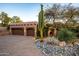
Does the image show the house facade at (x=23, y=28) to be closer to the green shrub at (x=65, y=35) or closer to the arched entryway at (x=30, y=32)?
the arched entryway at (x=30, y=32)

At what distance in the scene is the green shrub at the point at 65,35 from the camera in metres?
2.79

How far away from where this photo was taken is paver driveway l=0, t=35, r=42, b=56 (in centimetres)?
279

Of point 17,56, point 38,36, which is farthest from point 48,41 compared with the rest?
point 17,56

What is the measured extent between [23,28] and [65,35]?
19.7 inches

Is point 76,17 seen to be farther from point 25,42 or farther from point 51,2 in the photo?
point 25,42

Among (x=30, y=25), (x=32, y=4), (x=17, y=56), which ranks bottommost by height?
(x=17, y=56)

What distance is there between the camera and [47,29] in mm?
2812

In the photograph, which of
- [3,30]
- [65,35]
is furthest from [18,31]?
[65,35]

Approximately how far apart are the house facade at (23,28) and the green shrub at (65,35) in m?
0.31

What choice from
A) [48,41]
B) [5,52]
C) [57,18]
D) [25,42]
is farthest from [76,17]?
[5,52]

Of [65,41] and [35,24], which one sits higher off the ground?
[35,24]

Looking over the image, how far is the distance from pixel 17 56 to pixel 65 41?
1.92 ft

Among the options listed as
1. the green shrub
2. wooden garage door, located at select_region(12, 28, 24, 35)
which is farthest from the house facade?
the green shrub

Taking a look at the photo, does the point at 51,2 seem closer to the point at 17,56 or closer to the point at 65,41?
the point at 65,41
